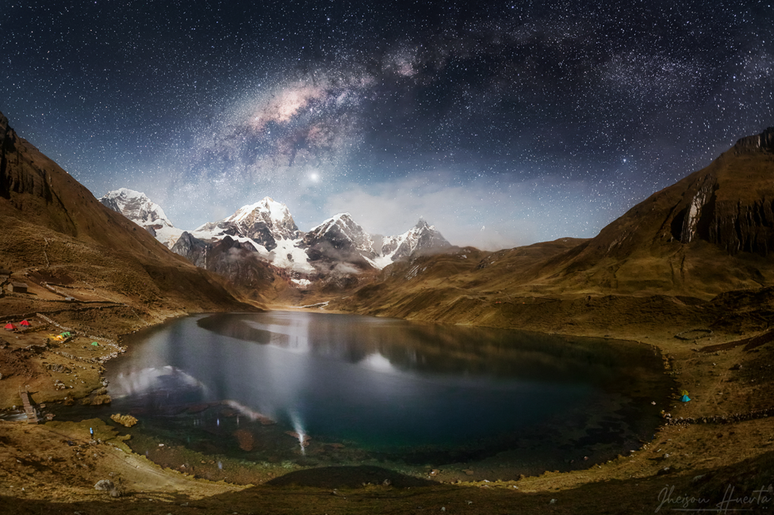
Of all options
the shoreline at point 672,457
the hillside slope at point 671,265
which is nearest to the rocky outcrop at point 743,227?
the hillside slope at point 671,265

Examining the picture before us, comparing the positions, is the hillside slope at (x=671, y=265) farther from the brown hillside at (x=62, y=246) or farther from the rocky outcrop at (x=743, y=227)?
the brown hillside at (x=62, y=246)

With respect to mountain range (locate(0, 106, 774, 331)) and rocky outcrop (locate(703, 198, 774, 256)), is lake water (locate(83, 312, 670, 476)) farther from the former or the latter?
rocky outcrop (locate(703, 198, 774, 256))

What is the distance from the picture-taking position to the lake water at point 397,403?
26.9 m

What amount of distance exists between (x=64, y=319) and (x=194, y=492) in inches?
2515

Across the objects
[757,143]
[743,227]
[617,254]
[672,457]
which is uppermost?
[757,143]

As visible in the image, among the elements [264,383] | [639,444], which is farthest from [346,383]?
[639,444]

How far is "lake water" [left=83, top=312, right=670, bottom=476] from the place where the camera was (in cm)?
2692

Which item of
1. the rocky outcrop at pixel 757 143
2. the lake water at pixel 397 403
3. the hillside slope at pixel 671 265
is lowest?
the lake water at pixel 397 403

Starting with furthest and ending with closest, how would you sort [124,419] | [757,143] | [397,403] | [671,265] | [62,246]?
[757,143] < [671,265] < [62,246] < [397,403] < [124,419]

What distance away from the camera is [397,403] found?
39.4 meters

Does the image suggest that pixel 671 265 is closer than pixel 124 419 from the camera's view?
No

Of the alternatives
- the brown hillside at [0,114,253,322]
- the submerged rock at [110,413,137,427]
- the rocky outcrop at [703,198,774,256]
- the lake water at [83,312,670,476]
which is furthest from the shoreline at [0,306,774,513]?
the rocky outcrop at [703,198,774,256]

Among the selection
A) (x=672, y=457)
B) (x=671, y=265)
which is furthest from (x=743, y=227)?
(x=672, y=457)

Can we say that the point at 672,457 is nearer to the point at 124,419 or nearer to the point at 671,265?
the point at 124,419
